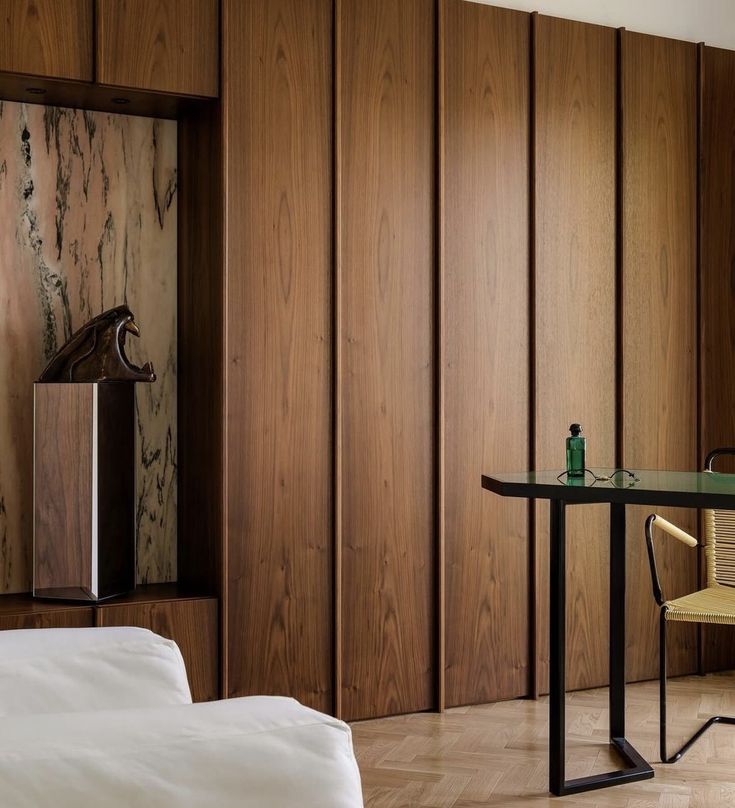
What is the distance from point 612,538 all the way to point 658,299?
1281 millimetres

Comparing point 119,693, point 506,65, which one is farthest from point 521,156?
point 119,693

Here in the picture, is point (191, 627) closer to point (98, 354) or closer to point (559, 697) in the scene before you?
point (98, 354)

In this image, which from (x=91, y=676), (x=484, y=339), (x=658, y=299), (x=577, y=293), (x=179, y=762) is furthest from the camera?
(x=658, y=299)

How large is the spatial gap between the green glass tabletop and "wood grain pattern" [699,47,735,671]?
1.28 metres

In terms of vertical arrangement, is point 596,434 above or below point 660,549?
above

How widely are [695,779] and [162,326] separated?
2.31 meters

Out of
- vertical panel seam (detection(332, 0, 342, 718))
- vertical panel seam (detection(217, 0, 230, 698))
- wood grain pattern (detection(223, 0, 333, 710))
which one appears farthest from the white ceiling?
vertical panel seam (detection(217, 0, 230, 698))

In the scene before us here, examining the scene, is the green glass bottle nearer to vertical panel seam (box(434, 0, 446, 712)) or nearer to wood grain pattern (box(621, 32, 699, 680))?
vertical panel seam (box(434, 0, 446, 712))

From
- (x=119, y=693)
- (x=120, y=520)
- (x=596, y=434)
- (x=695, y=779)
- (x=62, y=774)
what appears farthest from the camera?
(x=596, y=434)

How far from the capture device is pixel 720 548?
11.9 feet

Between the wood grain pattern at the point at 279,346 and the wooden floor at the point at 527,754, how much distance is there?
1.31 ft

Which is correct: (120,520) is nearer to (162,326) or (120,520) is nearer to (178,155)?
(162,326)

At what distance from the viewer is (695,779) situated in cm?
307

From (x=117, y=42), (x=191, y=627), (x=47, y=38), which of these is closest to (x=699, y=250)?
(x=117, y=42)
